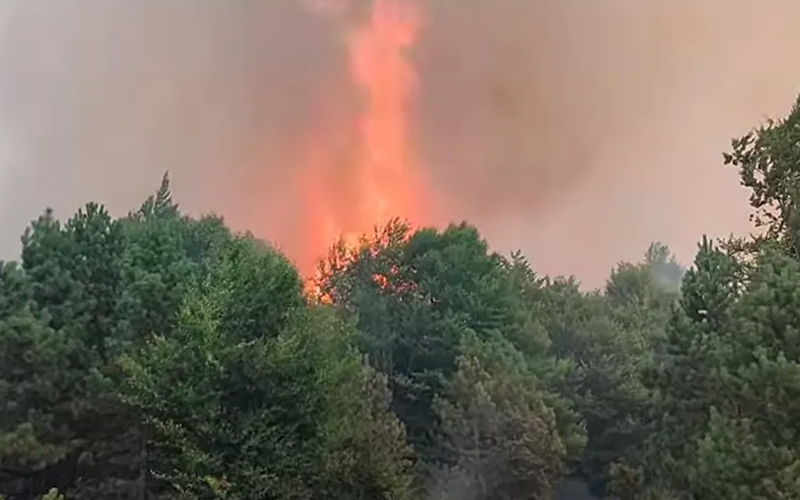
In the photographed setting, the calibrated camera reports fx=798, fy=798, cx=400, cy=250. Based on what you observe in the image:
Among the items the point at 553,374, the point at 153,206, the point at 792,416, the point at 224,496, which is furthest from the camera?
the point at 153,206

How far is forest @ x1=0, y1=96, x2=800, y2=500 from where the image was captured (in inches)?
561

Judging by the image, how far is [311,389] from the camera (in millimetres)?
15227

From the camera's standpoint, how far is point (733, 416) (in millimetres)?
14758

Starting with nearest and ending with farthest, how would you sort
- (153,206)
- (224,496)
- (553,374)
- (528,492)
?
1. (224,496)
2. (528,492)
3. (553,374)
4. (153,206)

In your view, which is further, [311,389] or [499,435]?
[499,435]

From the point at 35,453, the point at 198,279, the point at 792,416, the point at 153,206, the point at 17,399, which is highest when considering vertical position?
the point at 153,206

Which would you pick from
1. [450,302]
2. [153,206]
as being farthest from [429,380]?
[153,206]

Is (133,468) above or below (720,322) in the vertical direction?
below

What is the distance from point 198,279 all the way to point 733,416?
12154 millimetres

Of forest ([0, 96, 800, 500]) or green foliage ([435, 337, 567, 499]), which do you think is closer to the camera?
forest ([0, 96, 800, 500])

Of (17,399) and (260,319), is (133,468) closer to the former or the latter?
(17,399)

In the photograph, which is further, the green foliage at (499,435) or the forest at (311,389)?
the green foliage at (499,435)

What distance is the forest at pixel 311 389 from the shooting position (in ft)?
46.7

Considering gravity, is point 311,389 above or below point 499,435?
below
